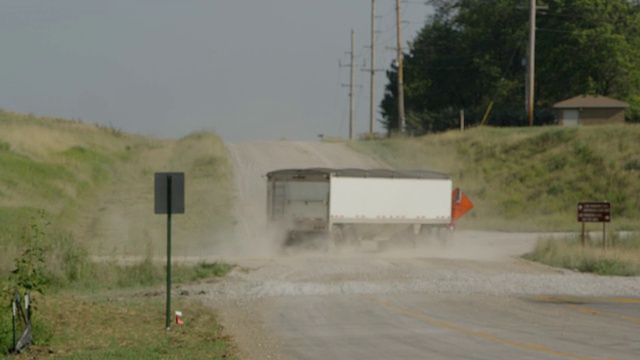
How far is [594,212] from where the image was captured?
1457 inches

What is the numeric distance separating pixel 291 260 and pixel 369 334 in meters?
14.8

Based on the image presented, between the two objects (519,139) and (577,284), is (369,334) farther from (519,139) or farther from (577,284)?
(519,139)

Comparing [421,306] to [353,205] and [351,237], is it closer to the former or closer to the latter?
[353,205]

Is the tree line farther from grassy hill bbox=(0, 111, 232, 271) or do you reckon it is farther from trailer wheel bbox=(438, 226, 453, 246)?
trailer wheel bbox=(438, 226, 453, 246)

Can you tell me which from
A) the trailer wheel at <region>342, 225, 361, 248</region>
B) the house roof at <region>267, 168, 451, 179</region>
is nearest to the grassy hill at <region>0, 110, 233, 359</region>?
the house roof at <region>267, 168, 451, 179</region>

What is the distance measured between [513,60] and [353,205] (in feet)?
235

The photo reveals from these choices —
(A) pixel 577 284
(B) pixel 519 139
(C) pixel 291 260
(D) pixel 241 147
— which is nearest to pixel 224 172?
(D) pixel 241 147

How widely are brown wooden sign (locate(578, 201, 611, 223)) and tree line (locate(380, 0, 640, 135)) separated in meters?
50.6

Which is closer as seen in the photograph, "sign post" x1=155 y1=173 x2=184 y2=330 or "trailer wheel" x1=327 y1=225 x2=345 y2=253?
"sign post" x1=155 y1=173 x2=184 y2=330

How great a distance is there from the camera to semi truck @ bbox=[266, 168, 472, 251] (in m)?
37.1

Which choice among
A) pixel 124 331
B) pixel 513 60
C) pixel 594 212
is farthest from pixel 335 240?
pixel 513 60

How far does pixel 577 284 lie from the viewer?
96.5 feet

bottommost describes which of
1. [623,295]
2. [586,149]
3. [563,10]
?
[623,295]

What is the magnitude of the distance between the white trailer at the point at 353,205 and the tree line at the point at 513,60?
48467 millimetres
